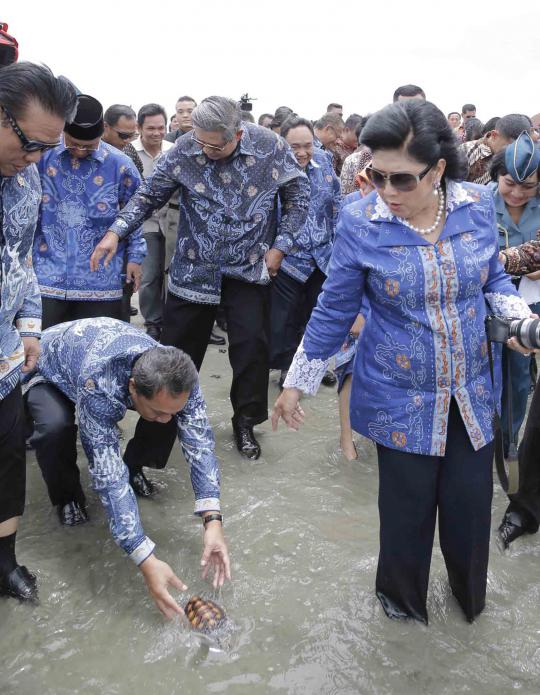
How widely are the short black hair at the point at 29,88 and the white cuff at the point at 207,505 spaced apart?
146 centimetres

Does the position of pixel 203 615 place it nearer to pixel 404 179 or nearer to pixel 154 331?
pixel 404 179

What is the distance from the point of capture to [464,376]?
7.02 feet

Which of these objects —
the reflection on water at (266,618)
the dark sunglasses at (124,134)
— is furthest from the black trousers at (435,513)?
the dark sunglasses at (124,134)

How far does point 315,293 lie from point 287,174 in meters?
1.33

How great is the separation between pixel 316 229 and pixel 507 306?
256 cm

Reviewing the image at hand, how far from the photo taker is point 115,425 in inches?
103

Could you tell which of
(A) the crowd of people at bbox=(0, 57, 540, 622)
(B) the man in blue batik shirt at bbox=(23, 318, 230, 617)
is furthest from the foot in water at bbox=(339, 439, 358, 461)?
(B) the man in blue batik shirt at bbox=(23, 318, 230, 617)

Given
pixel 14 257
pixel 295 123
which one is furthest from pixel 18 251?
pixel 295 123

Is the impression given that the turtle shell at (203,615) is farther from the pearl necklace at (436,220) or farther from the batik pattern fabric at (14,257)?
the pearl necklace at (436,220)

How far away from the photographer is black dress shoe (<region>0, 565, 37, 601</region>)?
2.55 m

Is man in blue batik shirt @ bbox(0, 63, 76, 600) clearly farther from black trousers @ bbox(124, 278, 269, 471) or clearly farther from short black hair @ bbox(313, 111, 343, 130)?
short black hair @ bbox(313, 111, 343, 130)

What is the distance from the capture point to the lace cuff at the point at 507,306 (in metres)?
2.18

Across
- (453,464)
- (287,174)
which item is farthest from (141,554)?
(287,174)

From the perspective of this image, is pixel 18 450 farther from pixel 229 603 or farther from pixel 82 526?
pixel 229 603
